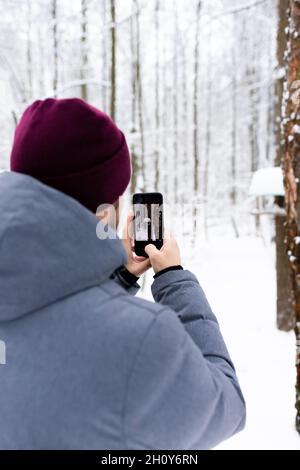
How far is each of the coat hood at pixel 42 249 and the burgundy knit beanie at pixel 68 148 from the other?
3.3 inches

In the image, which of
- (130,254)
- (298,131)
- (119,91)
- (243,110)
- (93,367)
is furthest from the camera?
(243,110)

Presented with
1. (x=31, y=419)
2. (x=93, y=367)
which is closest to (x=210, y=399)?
(x=93, y=367)

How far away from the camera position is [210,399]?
854mm

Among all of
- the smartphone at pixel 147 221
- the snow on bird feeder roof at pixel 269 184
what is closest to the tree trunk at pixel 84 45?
the snow on bird feeder roof at pixel 269 184

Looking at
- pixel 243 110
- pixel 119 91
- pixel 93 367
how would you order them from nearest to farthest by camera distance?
pixel 93 367 → pixel 119 91 → pixel 243 110

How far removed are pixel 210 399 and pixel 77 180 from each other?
582mm

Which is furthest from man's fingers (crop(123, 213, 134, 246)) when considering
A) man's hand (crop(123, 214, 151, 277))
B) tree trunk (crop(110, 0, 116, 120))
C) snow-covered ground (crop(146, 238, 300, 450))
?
tree trunk (crop(110, 0, 116, 120))

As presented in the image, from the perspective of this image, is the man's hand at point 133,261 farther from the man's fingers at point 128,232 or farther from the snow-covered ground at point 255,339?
the snow-covered ground at point 255,339

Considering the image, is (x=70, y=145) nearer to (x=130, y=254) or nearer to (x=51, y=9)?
(x=130, y=254)

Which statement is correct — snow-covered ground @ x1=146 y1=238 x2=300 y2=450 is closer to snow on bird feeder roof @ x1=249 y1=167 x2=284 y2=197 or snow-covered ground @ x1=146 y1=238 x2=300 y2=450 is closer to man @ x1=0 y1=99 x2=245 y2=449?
snow on bird feeder roof @ x1=249 y1=167 x2=284 y2=197

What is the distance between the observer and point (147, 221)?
4.37 ft

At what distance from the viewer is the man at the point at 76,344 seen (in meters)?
0.76

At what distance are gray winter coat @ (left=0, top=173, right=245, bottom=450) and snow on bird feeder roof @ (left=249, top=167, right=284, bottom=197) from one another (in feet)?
19.6

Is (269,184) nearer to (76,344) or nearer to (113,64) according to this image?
(113,64)
